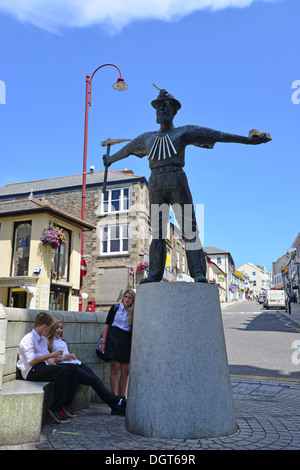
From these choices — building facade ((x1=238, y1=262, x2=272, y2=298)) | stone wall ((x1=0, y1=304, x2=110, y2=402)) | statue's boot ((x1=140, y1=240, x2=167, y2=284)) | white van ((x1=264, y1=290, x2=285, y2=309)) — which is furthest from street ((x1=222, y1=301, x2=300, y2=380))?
building facade ((x1=238, y1=262, x2=272, y2=298))

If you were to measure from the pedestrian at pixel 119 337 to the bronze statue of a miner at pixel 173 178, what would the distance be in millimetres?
609

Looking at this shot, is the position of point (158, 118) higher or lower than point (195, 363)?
higher

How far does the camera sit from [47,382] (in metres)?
4.21

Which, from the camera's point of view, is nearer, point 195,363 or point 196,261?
point 195,363

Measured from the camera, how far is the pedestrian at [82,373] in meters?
4.54

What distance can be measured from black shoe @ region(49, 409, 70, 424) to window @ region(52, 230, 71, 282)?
15617mm

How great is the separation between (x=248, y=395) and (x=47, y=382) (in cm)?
336

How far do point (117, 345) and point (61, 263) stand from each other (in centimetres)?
1619

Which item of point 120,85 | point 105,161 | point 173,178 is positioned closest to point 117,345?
point 173,178

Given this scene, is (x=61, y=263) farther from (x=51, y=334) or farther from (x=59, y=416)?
(x=59, y=416)

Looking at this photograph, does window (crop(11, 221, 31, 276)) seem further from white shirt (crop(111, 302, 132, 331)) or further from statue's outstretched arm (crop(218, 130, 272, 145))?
statue's outstretched arm (crop(218, 130, 272, 145))

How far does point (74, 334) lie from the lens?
524cm
